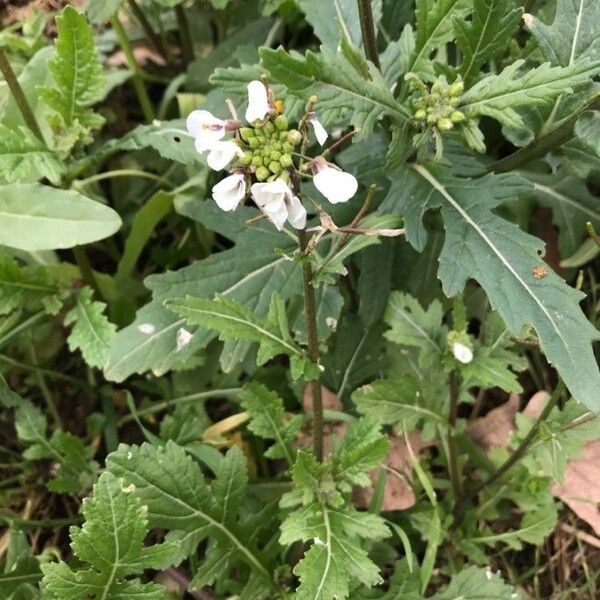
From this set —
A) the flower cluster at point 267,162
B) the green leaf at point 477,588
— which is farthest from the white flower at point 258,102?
the green leaf at point 477,588

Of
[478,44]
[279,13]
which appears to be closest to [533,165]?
[478,44]

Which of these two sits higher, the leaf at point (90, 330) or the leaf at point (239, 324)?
the leaf at point (239, 324)

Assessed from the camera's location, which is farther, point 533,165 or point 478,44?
point 533,165

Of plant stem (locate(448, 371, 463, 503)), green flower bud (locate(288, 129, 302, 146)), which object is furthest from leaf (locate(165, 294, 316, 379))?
plant stem (locate(448, 371, 463, 503))

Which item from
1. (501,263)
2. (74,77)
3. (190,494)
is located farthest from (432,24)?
(190,494)

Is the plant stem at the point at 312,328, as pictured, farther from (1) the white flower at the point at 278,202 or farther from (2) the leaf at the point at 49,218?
(2) the leaf at the point at 49,218

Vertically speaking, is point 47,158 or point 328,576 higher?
point 47,158

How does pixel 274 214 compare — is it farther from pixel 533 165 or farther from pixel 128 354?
pixel 533 165
